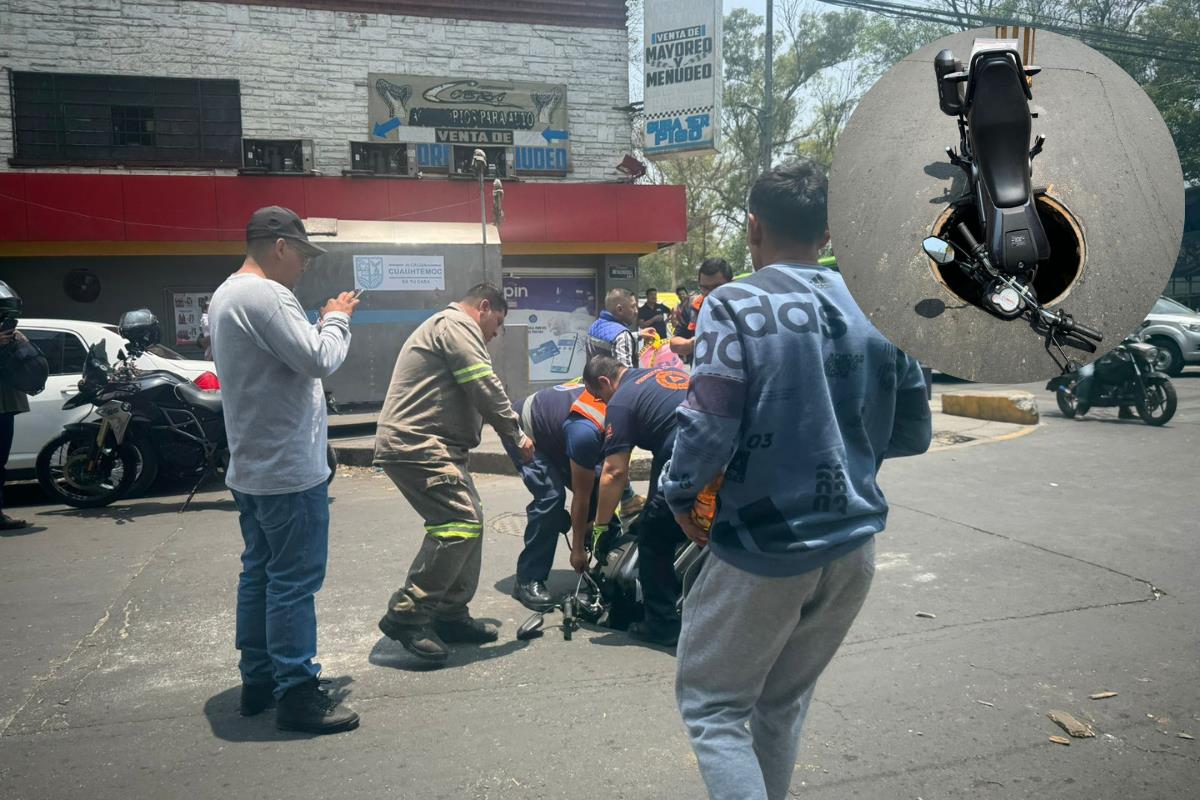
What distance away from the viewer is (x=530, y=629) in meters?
4.62

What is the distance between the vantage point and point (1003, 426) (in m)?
11.2

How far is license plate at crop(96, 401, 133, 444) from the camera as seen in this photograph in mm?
8086

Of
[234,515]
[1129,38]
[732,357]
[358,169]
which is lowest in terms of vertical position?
[234,515]

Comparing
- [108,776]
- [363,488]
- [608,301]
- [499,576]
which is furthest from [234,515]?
[108,776]

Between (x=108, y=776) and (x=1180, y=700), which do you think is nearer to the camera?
(x=108, y=776)

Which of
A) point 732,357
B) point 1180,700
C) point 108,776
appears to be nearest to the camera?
point 732,357

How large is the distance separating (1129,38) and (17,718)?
18406mm

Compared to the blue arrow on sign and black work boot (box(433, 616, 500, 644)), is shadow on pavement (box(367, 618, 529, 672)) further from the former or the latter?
the blue arrow on sign

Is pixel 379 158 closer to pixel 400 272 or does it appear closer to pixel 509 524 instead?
pixel 400 272

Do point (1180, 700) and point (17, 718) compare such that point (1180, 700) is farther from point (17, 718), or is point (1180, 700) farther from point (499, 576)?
point (17, 718)

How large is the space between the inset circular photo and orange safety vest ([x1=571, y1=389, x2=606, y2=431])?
3.02 m

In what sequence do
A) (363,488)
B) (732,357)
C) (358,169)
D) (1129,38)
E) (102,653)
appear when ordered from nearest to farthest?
1. (732,357)
2. (102,653)
3. (363,488)
4. (358,169)
5. (1129,38)

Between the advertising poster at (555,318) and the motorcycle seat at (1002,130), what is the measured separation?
13980 mm

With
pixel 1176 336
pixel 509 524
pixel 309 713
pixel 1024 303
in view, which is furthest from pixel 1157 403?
pixel 1024 303
